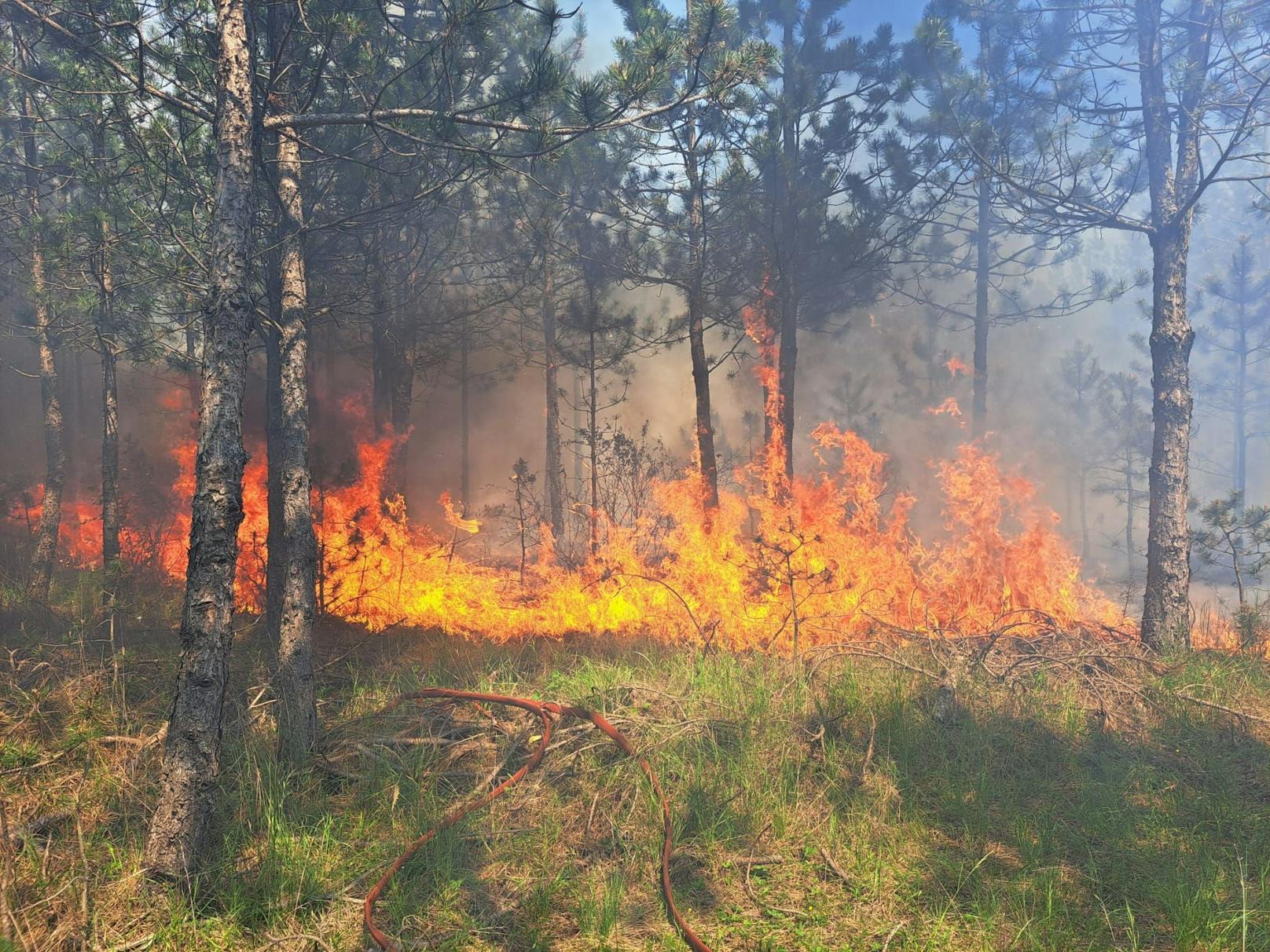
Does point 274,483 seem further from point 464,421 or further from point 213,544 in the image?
point 464,421

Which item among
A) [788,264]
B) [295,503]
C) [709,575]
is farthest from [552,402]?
[295,503]

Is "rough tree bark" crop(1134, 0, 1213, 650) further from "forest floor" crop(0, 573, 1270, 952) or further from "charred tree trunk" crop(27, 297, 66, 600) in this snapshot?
"charred tree trunk" crop(27, 297, 66, 600)

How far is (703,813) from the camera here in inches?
170

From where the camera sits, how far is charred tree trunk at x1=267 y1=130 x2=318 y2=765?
5.18 m

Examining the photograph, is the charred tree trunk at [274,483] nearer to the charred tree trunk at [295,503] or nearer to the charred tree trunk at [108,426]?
the charred tree trunk at [295,503]

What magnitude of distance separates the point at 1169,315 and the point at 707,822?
323 inches

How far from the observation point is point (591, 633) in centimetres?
931

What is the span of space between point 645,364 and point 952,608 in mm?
25585

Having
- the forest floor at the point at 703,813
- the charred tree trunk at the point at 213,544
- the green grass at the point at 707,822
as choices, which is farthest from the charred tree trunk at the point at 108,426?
the charred tree trunk at the point at 213,544

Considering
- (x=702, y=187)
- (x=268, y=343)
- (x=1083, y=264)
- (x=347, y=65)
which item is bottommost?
(x=268, y=343)

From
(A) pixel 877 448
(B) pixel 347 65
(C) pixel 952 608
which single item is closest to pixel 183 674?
(B) pixel 347 65

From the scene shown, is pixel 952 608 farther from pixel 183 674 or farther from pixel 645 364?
pixel 645 364

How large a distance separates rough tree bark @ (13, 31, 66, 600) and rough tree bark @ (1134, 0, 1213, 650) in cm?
1380

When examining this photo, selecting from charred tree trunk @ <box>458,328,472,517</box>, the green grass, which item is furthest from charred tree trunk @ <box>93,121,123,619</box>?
charred tree trunk @ <box>458,328,472,517</box>
